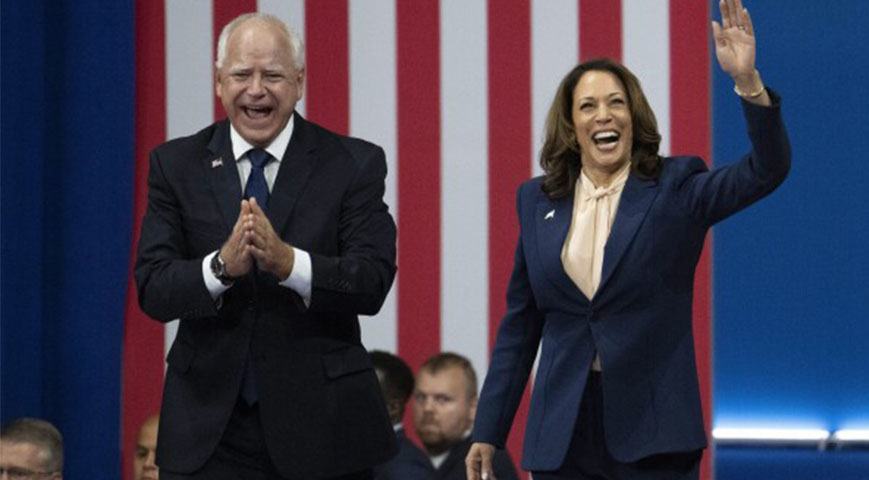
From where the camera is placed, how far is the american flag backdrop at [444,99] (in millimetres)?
4996

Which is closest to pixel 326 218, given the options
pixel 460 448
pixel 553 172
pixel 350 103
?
pixel 553 172

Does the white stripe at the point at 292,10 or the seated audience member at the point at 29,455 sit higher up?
the white stripe at the point at 292,10

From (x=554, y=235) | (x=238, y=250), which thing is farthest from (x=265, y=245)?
(x=554, y=235)

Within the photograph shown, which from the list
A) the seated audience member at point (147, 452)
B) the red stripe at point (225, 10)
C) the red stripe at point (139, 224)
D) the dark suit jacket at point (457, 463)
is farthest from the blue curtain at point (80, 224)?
the dark suit jacket at point (457, 463)

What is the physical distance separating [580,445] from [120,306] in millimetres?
2596

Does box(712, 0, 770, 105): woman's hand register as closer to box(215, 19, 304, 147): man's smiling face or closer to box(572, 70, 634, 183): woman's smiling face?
box(572, 70, 634, 183): woman's smiling face

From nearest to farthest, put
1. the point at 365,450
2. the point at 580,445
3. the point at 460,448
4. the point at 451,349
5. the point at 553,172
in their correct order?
the point at 365,450 < the point at 580,445 < the point at 553,172 < the point at 460,448 < the point at 451,349

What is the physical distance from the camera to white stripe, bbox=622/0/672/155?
495cm

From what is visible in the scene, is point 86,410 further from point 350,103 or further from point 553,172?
point 553,172

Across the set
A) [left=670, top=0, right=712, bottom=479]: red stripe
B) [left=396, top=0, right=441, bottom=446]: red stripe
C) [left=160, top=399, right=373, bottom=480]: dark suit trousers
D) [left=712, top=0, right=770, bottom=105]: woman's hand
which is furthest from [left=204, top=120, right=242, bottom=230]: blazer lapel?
[left=670, top=0, right=712, bottom=479]: red stripe

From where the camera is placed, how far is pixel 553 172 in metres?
3.10

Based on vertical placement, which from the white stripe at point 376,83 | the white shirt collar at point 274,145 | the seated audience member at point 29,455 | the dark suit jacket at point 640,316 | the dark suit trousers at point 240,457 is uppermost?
the white stripe at point 376,83

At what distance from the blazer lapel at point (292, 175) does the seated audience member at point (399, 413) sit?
172 cm

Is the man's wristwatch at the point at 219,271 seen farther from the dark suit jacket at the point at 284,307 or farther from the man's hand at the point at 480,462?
the man's hand at the point at 480,462
